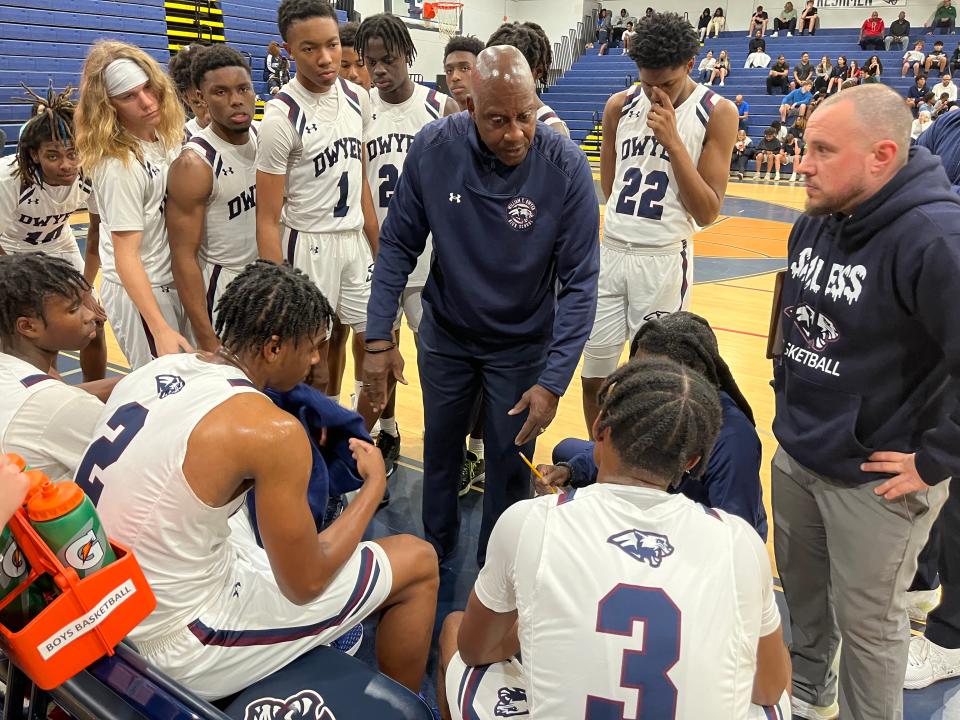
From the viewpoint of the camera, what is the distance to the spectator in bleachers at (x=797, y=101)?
735 inches

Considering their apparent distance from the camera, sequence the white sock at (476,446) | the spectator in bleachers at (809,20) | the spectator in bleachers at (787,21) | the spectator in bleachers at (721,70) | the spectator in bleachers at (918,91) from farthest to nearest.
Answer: the spectator in bleachers at (787,21), the spectator in bleachers at (809,20), the spectator in bleachers at (721,70), the spectator in bleachers at (918,91), the white sock at (476,446)

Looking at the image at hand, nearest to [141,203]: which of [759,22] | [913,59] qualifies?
[913,59]

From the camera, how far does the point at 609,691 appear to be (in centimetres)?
140

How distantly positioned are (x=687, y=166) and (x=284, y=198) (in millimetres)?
2008

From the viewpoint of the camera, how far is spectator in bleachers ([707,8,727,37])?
25172mm

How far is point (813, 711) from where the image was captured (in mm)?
2527

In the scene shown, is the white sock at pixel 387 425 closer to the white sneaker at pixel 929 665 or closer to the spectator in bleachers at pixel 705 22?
the white sneaker at pixel 929 665

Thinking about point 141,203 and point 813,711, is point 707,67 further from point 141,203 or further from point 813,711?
point 813,711

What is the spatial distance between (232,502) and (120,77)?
2.41m

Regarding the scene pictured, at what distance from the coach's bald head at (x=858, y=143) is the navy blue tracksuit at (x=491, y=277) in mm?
839

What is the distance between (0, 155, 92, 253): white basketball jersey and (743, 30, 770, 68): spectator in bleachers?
22.7 m

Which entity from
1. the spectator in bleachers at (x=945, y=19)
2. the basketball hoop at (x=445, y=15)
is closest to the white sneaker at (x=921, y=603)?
the spectator in bleachers at (x=945, y=19)

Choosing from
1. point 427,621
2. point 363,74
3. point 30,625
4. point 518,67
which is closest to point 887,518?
point 427,621

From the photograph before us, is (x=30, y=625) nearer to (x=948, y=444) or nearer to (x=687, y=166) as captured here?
(x=948, y=444)
